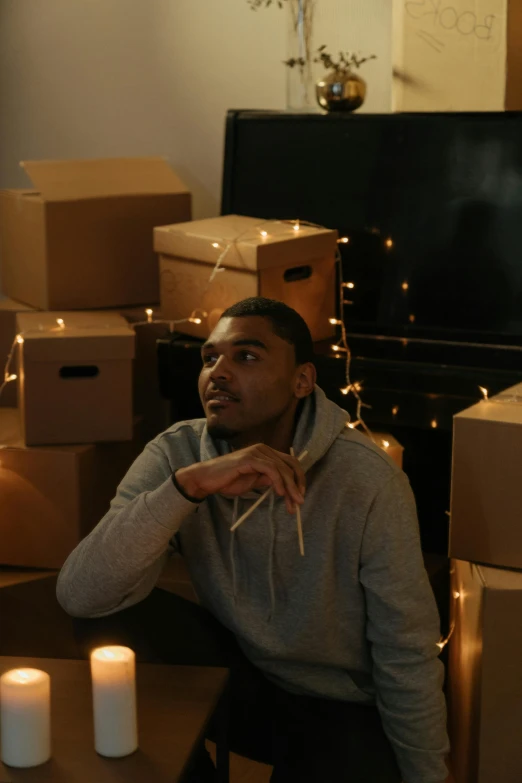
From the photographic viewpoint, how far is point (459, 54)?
2.54 meters

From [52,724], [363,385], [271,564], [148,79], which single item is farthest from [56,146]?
[52,724]

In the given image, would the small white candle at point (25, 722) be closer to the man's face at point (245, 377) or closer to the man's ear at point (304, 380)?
the man's face at point (245, 377)

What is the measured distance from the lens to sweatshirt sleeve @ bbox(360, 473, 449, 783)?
1.74 m

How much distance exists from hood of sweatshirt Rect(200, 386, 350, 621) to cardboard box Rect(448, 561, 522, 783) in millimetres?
375

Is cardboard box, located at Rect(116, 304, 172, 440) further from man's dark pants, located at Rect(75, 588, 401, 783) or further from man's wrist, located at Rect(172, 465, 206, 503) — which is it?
man's wrist, located at Rect(172, 465, 206, 503)

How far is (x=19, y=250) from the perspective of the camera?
9.87 ft

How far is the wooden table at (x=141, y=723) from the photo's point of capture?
1.39 meters

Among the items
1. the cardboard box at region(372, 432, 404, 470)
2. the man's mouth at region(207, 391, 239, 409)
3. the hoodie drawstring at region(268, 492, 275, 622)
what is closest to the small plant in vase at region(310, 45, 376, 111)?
the cardboard box at region(372, 432, 404, 470)

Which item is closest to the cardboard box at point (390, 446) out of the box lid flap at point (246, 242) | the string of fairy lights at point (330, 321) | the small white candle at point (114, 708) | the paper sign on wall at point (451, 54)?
the string of fairy lights at point (330, 321)

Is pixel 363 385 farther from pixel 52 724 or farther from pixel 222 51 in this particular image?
pixel 222 51

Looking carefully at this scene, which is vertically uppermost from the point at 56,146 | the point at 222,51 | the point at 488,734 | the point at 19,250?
the point at 222,51

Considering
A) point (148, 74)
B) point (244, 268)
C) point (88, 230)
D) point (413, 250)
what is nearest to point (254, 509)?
point (244, 268)

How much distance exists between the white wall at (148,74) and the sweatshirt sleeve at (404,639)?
1616 mm

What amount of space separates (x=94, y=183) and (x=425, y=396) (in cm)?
114
